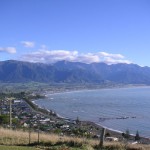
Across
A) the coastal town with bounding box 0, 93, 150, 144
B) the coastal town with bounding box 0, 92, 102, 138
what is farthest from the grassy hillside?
the coastal town with bounding box 0, 92, 102, 138

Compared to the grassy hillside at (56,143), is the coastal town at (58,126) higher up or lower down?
lower down

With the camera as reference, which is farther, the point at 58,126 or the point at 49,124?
the point at 49,124

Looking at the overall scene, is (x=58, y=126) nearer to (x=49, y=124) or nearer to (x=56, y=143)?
(x=49, y=124)

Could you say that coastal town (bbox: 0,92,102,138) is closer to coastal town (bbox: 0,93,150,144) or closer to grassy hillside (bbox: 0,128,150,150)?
coastal town (bbox: 0,93,150,144)

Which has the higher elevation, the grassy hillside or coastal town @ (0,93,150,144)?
the grassy hillside

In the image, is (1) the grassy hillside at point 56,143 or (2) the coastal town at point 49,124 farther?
(2) the coastal town at point 49,124

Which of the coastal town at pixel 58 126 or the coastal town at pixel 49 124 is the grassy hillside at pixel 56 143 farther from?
the coastal town at pixel 49 124

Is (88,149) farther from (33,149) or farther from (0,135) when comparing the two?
(0,135)

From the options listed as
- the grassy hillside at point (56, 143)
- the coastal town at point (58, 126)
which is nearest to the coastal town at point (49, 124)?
the coastal town at point (58, 126)

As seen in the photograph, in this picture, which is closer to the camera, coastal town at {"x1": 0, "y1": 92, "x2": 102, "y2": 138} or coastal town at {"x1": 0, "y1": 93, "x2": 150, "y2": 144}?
coastal town at {"x1": 0, "y1": 93, "x2": 150, "y2": 144}

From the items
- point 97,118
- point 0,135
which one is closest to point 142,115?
point 97,118

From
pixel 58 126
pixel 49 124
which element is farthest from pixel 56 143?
pixel 49 124

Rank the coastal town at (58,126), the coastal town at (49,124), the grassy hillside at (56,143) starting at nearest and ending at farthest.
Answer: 1. the grassy hillside at (56,143)
2. the coastal town at (58,126)
3. the coastal town at (49,124)

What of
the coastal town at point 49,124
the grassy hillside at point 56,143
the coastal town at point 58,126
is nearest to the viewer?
the grassy hillside at point 56,143
